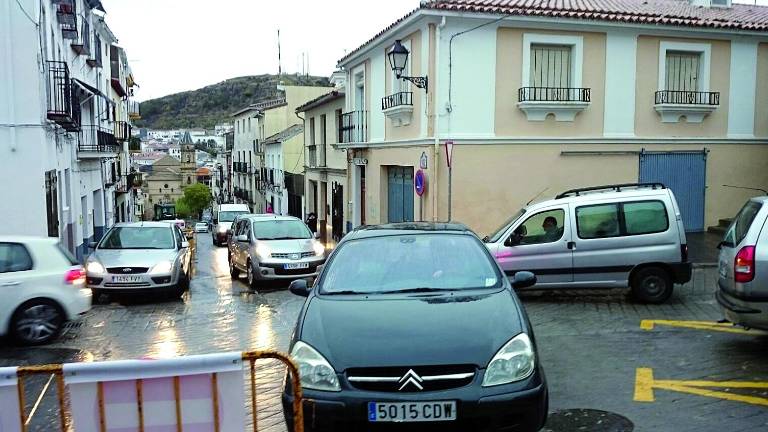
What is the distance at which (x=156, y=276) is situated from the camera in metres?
11.9

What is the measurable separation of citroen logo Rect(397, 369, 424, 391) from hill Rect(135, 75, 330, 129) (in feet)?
514

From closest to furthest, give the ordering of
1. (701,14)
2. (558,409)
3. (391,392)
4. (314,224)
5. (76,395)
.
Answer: (76,395), (391,392), (558,409), (701,14), (314,224)

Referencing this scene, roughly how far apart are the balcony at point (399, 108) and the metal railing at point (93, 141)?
10451mm

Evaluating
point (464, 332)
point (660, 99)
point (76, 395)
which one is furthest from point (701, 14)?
point (76, 395)

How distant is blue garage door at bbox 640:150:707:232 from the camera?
55.9 feet

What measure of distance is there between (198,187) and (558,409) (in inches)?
3758

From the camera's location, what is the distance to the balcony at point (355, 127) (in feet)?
71.3

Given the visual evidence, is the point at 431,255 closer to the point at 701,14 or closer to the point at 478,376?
the point at 478,376

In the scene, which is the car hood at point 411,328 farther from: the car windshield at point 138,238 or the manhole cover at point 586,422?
the car windshield at point 138,238

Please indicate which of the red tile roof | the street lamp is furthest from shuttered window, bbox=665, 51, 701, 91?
the street lamp

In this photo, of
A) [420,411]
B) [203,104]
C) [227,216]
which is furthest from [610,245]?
[203,104]

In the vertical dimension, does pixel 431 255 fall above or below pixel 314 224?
above

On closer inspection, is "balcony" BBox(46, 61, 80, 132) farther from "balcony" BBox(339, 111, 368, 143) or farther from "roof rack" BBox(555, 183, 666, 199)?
"roof rack" BBox(555, 183, 666, 199)

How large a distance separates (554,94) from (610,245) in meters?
7.00
